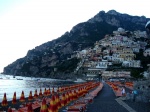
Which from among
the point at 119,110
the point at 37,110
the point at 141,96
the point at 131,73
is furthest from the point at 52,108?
the point at 131,73

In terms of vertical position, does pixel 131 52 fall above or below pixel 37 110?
above

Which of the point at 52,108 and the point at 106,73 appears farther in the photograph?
the point at 106,73

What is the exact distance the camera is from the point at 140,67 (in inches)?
6604

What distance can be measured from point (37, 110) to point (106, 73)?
147 m

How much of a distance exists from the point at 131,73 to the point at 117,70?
1005 centimetres

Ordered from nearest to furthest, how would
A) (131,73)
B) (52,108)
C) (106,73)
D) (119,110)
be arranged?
1. (52,108)
2. (119,110)
3. (131,73)
4. (106,73)

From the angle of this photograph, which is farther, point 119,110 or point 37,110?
point 119,110

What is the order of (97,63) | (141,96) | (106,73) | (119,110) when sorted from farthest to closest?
(97,63), (106,73), (141,96), (119,110)

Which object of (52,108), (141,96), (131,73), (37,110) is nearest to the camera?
(52,108)

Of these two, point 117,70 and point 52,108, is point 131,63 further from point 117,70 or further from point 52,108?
point 52,108

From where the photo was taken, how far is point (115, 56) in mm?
198000

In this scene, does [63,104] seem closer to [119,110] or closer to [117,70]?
[119,110]

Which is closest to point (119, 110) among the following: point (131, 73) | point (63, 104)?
point (63, 104)

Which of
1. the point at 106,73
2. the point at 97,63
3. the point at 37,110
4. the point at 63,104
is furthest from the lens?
the point at 97,63
